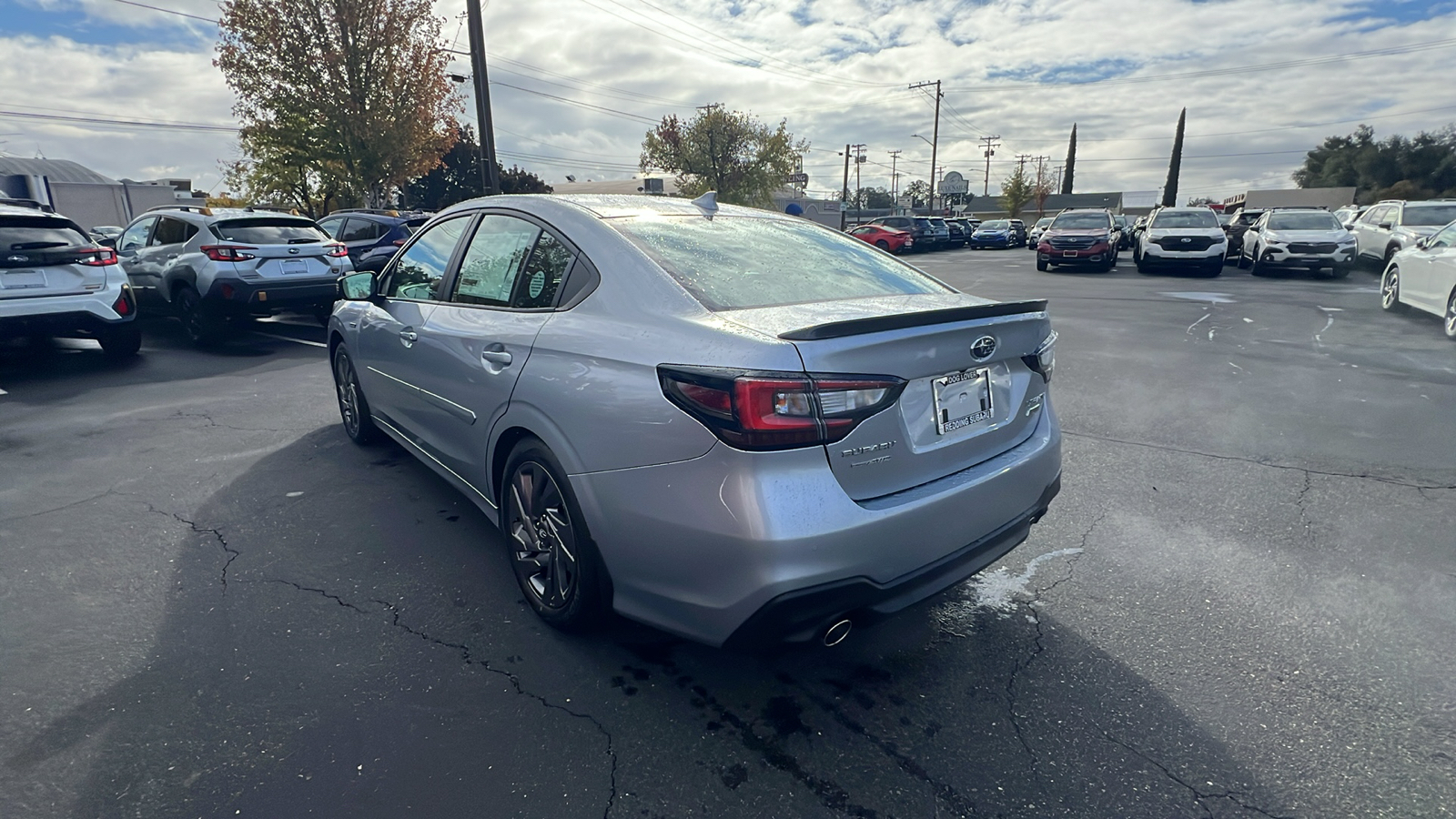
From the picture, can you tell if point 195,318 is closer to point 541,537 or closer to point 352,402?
point 352,402

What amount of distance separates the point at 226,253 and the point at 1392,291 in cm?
1580

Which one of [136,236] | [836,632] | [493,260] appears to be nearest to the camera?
[836,632]

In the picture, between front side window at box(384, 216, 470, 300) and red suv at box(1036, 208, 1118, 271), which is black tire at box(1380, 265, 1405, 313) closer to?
red suv at box(1036, 208, 1118, 271)

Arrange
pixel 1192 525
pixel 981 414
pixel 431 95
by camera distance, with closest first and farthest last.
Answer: pixel 981 414, pixel 1192 525, pixel 431 95

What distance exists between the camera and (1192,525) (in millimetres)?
3846

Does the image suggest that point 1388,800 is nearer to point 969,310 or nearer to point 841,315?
point 969,310

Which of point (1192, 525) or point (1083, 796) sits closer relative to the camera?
point (1083, 796)

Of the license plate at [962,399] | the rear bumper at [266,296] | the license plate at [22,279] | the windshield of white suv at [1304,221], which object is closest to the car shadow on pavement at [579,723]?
the license plate at [962,399]

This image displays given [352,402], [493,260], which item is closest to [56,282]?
[352,402]

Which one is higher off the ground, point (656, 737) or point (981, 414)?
point (981, 414)

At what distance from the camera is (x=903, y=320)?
234 centimetres

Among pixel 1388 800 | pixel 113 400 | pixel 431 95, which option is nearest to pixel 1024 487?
pixel 1388 800

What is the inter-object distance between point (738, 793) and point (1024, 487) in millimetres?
1398

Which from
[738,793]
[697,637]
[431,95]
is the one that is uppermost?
[431,95]
